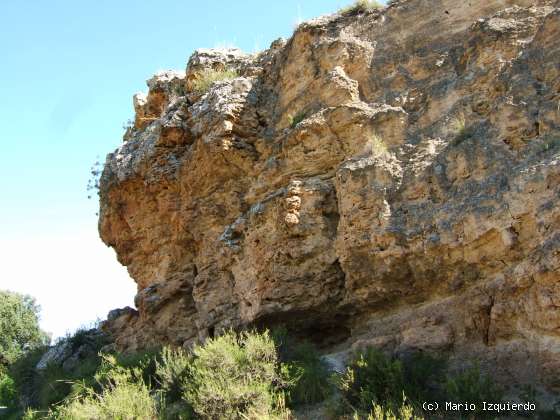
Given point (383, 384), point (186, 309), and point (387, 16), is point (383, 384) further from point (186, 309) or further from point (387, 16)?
point (387, 16)

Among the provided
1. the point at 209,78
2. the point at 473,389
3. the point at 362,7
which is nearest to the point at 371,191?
the point at 473,389

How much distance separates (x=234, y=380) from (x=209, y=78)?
7.38 meters

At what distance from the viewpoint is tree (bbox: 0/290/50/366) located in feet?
84.5

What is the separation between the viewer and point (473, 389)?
17.9 feet

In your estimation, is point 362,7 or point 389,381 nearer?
point 389,381

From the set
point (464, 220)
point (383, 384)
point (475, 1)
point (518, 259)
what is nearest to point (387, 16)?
point (475, 1)

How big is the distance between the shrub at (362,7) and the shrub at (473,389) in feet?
24.0

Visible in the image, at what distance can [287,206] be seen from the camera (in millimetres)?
8625

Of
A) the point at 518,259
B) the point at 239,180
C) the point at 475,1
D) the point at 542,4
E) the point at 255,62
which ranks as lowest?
the point at 518,259

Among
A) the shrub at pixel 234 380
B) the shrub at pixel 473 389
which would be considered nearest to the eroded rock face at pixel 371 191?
the shrub at pixel 473 389

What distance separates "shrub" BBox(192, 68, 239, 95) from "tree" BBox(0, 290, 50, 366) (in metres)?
18.4

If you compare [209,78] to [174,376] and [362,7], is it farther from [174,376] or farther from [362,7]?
[174,376]

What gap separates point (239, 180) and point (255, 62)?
10.5 feet

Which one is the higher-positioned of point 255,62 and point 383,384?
point 255,62
